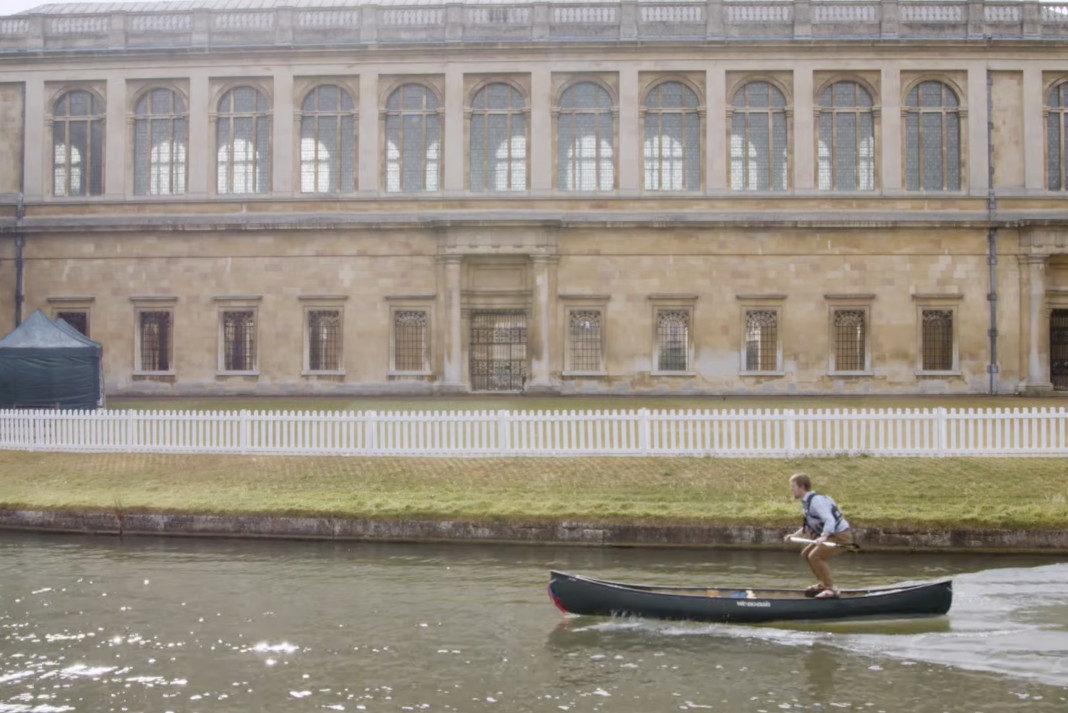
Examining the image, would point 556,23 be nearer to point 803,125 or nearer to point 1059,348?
point 803,125

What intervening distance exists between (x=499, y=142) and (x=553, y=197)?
8.63 ft

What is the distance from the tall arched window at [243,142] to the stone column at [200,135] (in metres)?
0.27

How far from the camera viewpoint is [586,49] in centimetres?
3659

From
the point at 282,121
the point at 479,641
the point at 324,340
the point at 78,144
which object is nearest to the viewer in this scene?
the point at 479,641

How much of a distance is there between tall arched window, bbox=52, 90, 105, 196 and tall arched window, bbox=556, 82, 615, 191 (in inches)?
602

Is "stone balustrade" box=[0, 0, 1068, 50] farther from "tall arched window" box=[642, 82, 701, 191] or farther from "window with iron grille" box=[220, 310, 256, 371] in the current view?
"window with iron grille" box=[220, 310, 256, 371]

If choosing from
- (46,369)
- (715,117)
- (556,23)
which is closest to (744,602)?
(46,369)

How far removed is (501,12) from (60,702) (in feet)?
99.7

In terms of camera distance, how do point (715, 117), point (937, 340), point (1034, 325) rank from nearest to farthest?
point (1034, 325)
point (937, 340)
point (715, 117)

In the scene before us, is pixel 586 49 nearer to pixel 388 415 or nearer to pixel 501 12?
pixel 501 12

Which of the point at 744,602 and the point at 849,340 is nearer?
the point at 744,602

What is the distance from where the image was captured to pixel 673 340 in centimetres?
3628

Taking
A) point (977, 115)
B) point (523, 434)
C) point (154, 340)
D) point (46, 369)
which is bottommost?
point (523, 434)

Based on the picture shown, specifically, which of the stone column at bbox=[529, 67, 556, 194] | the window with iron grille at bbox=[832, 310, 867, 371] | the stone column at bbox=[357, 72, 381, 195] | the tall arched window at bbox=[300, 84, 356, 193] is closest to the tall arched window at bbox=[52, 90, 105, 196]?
the tall arched window at bbox=[300, 84, 356, 193]
